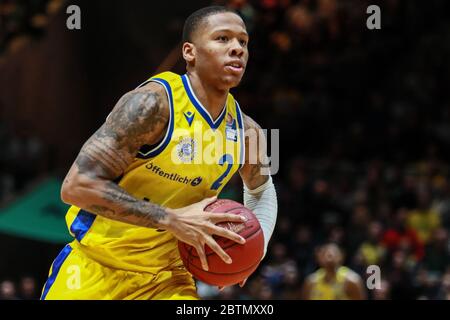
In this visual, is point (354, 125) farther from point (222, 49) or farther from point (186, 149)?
point (186, 149)

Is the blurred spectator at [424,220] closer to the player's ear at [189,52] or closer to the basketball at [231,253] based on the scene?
the basketball at [231,253]

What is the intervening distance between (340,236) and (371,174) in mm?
1643

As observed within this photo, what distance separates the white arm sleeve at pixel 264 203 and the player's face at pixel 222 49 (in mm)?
830

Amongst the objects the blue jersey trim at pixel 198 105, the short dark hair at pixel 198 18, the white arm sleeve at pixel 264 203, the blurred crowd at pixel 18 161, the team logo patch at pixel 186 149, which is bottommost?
the blurred crowd at pixel 18 161

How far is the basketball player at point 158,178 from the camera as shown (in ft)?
13.7

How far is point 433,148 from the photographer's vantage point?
494 inches

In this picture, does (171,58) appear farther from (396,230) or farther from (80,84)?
(396,230)

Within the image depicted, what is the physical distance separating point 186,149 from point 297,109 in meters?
8.95

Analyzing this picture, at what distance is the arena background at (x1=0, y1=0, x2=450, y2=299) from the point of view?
11.3m

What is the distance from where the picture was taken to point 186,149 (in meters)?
4.39

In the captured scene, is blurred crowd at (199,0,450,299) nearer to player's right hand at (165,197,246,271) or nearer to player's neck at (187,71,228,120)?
player's neck at (187,71,228,120)

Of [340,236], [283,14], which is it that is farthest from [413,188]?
[283,14]

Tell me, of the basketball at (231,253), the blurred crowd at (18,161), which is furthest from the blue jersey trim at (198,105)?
the blurred crowd at (18,161)

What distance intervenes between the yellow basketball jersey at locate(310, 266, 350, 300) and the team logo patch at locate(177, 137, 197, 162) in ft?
14.4
